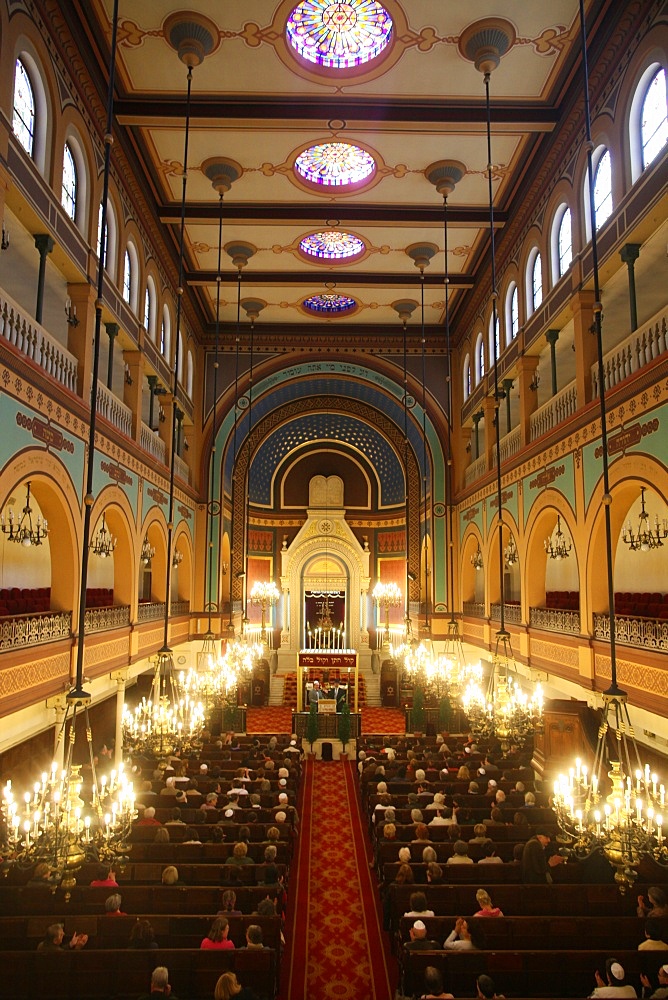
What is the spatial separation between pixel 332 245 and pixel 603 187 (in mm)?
8475

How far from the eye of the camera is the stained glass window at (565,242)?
46.0ft

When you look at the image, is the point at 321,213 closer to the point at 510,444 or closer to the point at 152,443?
the point at 152,443

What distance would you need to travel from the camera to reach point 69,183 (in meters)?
12.2

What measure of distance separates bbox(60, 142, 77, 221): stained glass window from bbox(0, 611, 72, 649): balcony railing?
6635mm

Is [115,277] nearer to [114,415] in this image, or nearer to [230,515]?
[114,415]

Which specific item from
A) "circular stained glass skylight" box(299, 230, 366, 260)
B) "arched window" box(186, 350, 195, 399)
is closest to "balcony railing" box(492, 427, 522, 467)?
"circular stained glass skylight" box(299, 230, 366, 260)

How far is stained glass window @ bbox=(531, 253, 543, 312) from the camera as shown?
51.6 feet

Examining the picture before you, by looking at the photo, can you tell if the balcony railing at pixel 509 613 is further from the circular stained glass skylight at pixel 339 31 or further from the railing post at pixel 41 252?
the circular stained glass skylight at pixel 339 31

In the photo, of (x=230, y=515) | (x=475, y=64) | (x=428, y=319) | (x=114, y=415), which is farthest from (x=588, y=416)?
(x=230, y=515)

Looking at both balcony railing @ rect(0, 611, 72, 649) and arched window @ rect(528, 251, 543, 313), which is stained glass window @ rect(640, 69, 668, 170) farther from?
balcony railing @ rect(0, 611, 72, 649)

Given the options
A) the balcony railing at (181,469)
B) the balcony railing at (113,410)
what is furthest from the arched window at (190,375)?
the balcony railing at (113,410)

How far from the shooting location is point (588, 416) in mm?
12375

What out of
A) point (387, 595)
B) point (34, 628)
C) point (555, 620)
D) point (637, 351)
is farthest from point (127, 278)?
point (387, 595)

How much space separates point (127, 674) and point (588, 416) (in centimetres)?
1048
